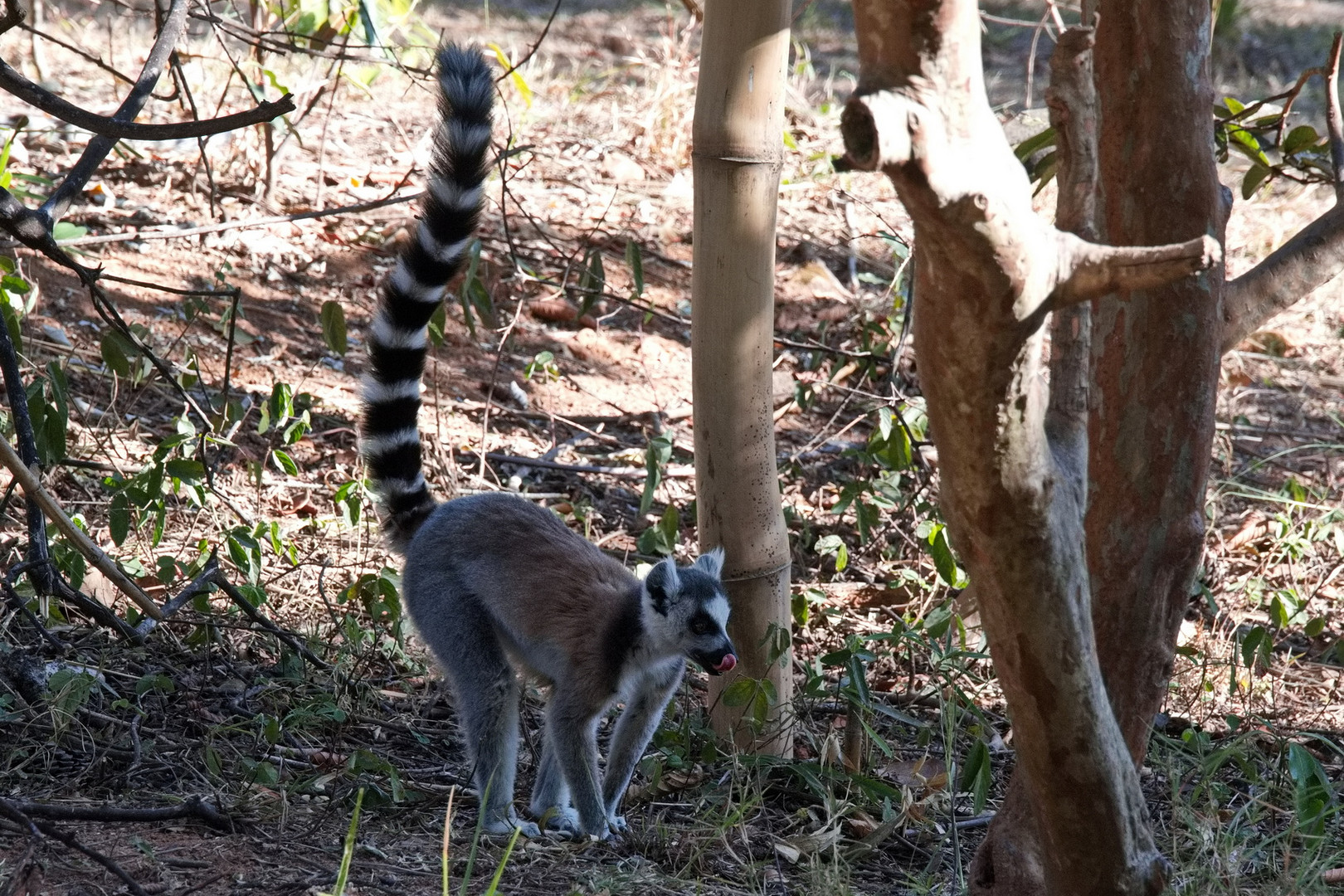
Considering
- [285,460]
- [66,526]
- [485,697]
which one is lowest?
[485,697]

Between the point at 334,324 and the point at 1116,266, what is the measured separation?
2.91 metres

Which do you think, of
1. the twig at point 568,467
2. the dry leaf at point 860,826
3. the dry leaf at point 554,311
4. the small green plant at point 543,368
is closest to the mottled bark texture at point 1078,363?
the dry leaf at point 860,826

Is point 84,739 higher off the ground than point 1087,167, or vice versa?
point 1087,167

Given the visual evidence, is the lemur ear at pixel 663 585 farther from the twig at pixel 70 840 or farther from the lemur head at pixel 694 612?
the twig at pixel 70 840

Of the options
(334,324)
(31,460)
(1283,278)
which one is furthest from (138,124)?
(1283,278)

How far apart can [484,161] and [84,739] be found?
6.22 feet

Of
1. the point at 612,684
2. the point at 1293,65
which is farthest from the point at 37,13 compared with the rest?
the point at 1293,65

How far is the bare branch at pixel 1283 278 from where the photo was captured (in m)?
2.79

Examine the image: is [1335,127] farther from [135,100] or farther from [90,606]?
[90,606]

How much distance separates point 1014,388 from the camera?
6.27 ft

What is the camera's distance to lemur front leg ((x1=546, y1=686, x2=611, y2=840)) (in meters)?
3.40

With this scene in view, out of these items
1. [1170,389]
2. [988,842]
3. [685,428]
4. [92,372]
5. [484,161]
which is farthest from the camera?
[685,428]

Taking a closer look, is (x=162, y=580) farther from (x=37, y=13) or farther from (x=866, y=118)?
(x=37, y=13)

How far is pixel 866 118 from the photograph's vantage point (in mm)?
1510
